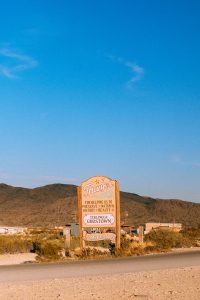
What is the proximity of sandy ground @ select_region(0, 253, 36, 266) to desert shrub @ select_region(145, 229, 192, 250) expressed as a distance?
627 centimetres

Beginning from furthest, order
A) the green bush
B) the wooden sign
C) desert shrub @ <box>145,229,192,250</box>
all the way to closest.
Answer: desert shrub @ <box>145,229,192,250</box> → the wooden sign → the green bush

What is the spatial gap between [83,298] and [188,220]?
8766cm

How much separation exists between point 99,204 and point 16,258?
452 centimetres

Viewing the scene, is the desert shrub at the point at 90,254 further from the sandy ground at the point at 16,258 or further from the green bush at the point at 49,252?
the sandy ground at the point at 16,258

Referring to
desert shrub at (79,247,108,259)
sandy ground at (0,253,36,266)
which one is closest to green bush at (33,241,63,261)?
sandy ground at (0,253,36,266)

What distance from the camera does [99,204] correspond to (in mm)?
24250

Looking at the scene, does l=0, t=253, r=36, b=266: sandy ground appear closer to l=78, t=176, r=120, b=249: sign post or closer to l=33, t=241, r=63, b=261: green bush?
l=33, t=241, r=63, b=261: green bush

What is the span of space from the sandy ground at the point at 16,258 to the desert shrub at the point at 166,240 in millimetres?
6271

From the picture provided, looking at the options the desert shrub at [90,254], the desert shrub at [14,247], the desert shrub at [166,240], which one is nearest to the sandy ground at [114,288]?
the desert shrub at [90,254]

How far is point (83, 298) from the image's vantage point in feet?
36.7

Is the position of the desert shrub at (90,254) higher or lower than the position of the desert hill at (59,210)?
lower

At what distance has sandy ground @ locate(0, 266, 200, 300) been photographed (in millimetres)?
11375

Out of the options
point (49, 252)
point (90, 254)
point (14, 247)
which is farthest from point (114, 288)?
point (14, 247)

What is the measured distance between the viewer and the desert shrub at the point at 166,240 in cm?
2634
